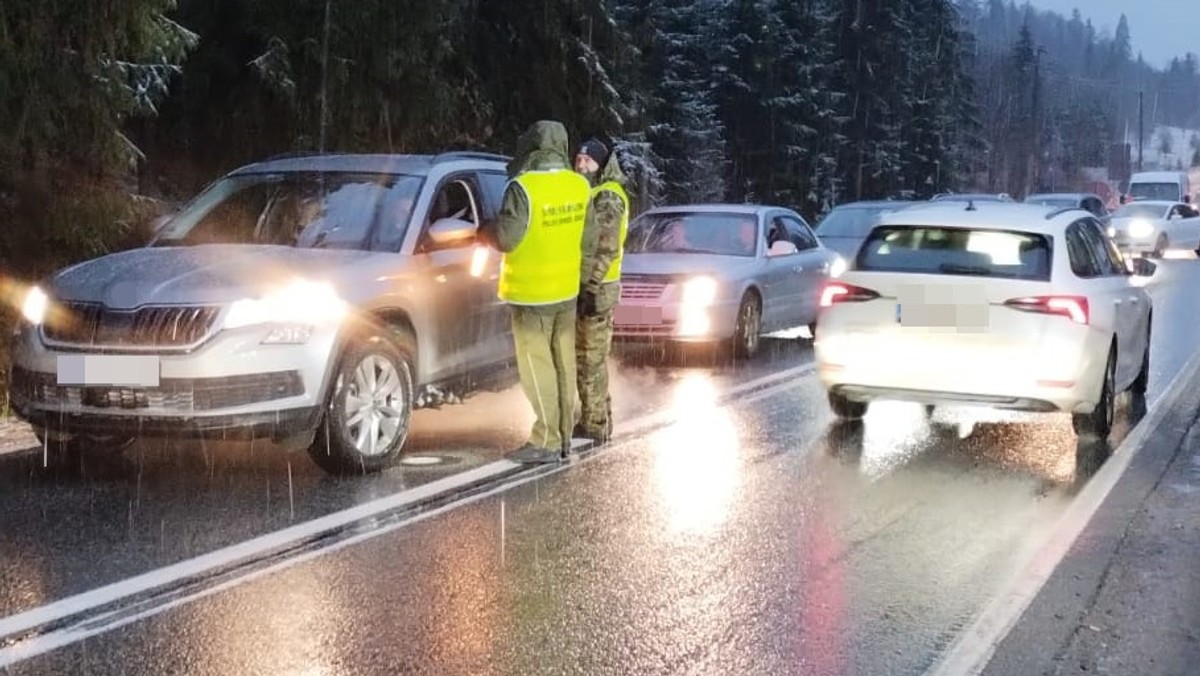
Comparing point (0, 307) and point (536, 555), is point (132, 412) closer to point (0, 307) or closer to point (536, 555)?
point (536, 555)

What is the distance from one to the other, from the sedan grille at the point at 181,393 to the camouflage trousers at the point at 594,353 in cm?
206

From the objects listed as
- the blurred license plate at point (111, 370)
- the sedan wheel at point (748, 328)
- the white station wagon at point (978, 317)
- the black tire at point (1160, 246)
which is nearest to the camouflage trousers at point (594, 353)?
the white station wagon at point (978, 317)

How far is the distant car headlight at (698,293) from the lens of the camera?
12.8 m

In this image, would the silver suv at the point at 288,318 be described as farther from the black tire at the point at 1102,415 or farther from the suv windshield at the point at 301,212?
the black tire at the point at 1102,415

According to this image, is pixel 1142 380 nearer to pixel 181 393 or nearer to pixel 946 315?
pixel 946 315

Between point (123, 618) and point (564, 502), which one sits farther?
point (564, 502)

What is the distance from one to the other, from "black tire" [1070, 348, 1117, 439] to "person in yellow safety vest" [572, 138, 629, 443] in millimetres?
3130

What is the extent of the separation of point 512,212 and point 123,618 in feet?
11.1

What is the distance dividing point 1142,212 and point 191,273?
1335 inches

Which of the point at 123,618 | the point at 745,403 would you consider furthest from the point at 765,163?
the point at 123,618

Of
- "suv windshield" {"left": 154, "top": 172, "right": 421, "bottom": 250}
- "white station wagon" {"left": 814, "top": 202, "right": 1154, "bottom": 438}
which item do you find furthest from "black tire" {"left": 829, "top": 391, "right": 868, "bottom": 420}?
"suv windshield" {"left": 154, "top": 172, "right": 421, "bottom": 250}

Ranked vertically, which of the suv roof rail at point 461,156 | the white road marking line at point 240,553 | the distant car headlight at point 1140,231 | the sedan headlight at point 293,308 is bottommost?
the white road marking line at point 240,553

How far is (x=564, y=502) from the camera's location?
6848 mm

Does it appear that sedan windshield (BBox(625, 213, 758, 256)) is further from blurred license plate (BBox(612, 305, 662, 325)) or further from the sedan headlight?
the sedan headlight
